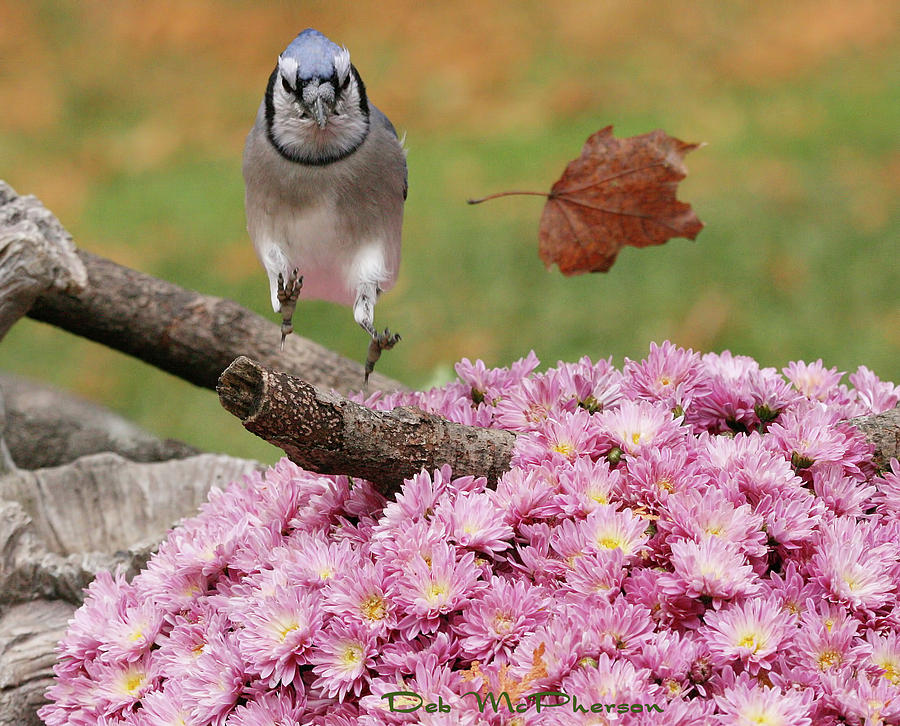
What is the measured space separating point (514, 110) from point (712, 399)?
6016mm

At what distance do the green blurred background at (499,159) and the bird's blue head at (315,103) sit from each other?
124 centimetres

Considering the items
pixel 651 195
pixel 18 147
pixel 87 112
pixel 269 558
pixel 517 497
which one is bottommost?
pixel 269 558

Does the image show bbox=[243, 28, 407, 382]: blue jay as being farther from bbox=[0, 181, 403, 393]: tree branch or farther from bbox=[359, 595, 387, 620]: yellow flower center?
bbox=[0, 181, 403, 393]: tree branch

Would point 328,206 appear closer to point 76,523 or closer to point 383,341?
point 383,341

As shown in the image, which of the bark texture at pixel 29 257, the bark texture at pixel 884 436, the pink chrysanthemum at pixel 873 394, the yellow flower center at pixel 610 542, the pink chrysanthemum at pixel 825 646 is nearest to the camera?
the pink chrysanthemum at pixel 825 646

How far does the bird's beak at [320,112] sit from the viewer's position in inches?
73.5

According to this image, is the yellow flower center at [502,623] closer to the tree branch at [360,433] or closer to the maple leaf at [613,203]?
the tree branch at [360,433]

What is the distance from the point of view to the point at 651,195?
2.34 m

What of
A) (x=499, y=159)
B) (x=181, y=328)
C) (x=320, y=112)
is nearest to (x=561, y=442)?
(x=320, y=112)

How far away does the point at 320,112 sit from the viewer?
1.87 m

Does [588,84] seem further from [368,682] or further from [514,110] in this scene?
[368,682]

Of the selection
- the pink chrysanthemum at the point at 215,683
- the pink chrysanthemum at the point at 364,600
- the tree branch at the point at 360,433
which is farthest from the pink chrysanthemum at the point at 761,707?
the pink chrysanthemum at the point at 215,683

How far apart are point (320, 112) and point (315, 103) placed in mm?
20

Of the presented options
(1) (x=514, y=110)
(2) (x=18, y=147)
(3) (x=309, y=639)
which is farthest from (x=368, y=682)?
(2) (x=18, y=147)
